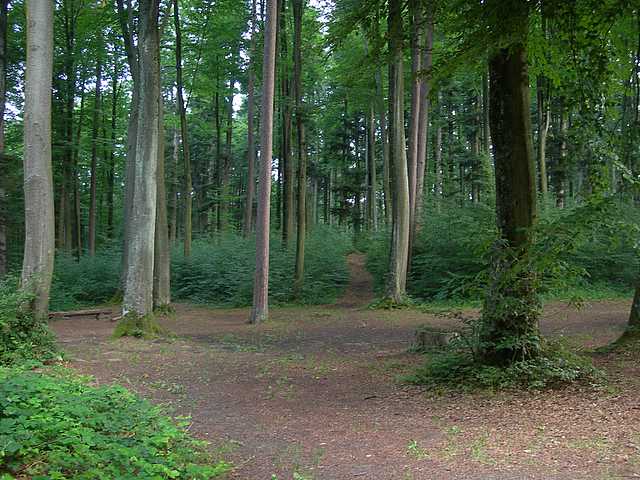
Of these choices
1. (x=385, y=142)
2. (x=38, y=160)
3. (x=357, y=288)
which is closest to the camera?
(x=38, y=160)

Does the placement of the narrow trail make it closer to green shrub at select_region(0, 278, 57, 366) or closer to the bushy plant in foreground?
the bushy plant in foreground

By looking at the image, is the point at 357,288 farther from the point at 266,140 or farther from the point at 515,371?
the point at 515,371

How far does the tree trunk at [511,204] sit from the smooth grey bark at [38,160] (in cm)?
703

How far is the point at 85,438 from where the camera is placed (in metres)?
3.56

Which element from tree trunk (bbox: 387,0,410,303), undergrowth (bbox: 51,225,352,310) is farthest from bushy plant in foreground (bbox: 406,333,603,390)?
undergrowth (bbox: 51,225,352,310)

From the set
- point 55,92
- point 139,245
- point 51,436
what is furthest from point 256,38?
point 51,436

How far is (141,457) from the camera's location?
365 centimetres

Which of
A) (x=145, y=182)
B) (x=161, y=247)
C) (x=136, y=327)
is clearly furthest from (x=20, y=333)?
(x=161, y=247)

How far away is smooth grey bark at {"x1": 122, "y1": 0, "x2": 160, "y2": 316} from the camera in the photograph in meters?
11.3

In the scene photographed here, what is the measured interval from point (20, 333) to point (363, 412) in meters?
5.35

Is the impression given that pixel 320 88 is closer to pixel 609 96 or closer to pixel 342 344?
pixel 342 344

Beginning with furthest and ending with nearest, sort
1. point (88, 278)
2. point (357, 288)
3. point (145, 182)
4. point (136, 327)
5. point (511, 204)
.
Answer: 1. point (88, 278)
2. point (357, 288)
3. point (145, 182)
4. point (136, 327)
5. point (511, 204)

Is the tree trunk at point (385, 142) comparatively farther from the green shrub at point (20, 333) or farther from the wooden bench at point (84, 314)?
the green shrub at point (20, 333)

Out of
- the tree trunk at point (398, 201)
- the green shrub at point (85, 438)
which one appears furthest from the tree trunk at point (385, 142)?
the green shrub at point (85, 438)
